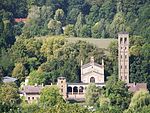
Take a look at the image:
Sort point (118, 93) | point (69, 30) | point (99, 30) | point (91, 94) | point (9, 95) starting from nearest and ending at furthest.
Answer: point (9, 95), point (118, 93), point (91, 94), point (69, 30), point (99, 30)

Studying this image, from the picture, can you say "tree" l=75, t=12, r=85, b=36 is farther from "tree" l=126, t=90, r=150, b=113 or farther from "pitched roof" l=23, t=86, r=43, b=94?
"tree" l=126, t=90, r=150, b=113

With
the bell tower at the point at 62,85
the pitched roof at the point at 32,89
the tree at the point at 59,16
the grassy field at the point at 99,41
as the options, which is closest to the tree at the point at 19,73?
the pitched roof at the point at 32,89

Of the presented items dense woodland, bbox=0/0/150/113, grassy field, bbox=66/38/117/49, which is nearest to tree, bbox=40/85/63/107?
dense woodland, bbox=0/0/150/113

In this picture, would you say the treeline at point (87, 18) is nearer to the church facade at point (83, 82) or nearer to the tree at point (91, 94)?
the church facade at point (83, 82)

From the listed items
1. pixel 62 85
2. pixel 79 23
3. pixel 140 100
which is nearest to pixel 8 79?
pixel 62 85

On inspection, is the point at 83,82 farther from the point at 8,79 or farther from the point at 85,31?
the point at 85,31
